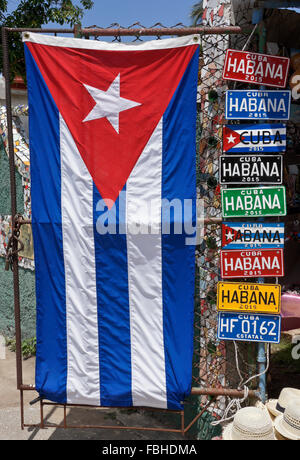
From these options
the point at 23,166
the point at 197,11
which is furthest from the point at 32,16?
the point at 197,11

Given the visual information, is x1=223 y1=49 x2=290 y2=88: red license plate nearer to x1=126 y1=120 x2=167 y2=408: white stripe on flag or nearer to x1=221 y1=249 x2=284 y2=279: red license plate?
x1=126 y1=120 x2=167 y2=408: white stripe on flag

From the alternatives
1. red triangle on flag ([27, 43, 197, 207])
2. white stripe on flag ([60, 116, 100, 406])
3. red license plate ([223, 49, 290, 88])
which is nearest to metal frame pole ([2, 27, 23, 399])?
red triangle on flag ([27, 43, 197, 207])

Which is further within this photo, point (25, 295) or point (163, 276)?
point (25, 295)

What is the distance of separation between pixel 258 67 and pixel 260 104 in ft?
1.12

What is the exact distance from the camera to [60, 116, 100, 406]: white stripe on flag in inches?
163

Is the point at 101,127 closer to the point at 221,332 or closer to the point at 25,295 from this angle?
the point at 221,332

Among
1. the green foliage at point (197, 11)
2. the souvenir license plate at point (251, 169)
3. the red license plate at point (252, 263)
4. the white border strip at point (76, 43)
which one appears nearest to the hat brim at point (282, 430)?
the red license plate at point (252, 263)

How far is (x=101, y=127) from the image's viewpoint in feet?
13.5

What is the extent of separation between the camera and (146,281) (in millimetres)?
4121

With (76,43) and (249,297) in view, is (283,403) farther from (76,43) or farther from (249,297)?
(76,43)

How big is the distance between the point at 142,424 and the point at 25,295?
3471 millimetres

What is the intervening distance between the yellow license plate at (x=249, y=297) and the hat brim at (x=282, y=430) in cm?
98

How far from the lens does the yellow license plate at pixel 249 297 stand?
13.3 feet
